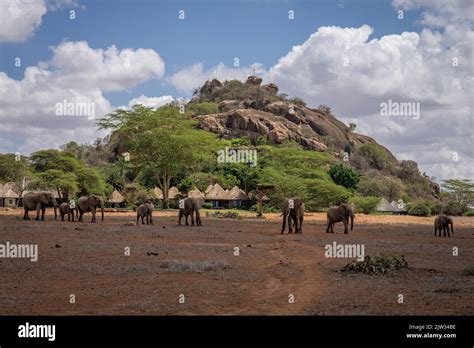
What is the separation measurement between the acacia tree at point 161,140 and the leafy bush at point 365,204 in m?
16.8

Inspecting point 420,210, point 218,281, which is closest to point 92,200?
point 218,281

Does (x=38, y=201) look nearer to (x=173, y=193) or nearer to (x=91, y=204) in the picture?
(x=91, y=204)

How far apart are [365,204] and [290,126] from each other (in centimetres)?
4417

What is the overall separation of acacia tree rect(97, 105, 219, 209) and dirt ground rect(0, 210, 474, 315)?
3642 cm

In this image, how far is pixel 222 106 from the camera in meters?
120

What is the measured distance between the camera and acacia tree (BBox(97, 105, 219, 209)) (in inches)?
2309

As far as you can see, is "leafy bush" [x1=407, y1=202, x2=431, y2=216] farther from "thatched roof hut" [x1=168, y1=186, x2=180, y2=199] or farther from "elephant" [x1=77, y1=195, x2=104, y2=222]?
"elephant" [x1=77, y1=195, x2=104, y2=222]

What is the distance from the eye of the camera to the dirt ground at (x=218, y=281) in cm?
1039

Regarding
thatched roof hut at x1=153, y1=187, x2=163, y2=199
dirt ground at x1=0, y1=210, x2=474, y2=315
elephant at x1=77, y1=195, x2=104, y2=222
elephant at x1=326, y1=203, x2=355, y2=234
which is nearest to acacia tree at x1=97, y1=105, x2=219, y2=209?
thatched roof hut at x1=153, y1=187, x2=163, y2=199

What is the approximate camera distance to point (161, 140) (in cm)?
5853

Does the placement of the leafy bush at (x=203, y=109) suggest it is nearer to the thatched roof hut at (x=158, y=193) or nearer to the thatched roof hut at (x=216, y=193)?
the thatched roof hut at (x=158, y=193)
